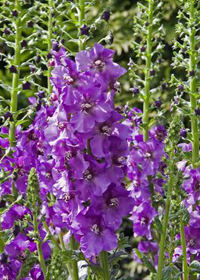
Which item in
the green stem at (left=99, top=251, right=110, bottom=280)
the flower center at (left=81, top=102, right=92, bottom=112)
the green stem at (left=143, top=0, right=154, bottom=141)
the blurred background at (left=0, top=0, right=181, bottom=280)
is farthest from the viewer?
the blurred background at (left=0, top=0, right=181, bottom=280)

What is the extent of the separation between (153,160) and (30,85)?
0.53 m

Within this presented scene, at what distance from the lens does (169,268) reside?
1.82 m

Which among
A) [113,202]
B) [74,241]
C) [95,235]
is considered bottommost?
[74,241]

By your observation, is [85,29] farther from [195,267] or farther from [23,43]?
[195,267]

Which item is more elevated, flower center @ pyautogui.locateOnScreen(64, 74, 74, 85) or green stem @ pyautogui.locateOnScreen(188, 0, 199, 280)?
flower center @ pyautogui.locateOnScreen(64, 74, 74, 85)

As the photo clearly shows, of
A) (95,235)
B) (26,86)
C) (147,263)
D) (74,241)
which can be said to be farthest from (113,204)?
(26,86)

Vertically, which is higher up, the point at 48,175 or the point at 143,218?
the point at 48,175

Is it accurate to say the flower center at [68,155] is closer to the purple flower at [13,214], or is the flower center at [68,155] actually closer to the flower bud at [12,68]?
the purple flower at [13,214]

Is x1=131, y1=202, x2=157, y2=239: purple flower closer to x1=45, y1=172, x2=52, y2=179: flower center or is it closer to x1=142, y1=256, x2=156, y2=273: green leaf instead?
x1=142, y1=256, x2=156, y2=273: green leaf

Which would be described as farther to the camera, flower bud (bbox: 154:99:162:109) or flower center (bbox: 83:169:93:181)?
flower bud (bbox: 154:99:162:109)

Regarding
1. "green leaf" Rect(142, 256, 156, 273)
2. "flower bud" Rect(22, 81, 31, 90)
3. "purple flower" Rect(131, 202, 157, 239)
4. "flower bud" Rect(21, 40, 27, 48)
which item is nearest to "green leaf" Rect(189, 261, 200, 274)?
"green leaf" Rect(142, 256, 156, 273)

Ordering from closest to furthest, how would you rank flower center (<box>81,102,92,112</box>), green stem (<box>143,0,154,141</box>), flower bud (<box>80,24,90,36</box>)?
flower center (<box>81,102,92,112</box>) < flower bud (<box>80,24,90,36</box>) < green stem (<box>143,0,154,141</box>)

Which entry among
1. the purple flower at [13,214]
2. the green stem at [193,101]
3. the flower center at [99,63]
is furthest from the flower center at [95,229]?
the green stem at [193,101]

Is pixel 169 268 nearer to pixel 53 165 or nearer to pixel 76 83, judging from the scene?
pixel 53 165
